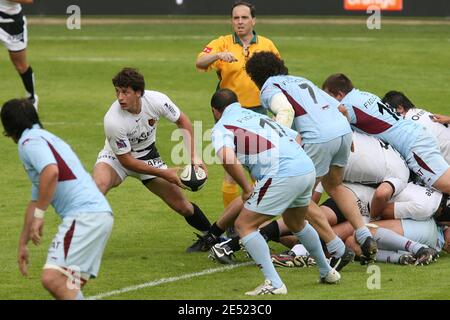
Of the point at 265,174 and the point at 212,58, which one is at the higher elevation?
the point at 212,58

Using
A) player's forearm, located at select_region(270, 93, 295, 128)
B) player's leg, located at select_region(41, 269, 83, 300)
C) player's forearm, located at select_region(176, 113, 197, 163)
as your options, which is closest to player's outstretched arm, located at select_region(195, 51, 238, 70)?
player's forearm, located at select_region(176, 113, 197, 163)

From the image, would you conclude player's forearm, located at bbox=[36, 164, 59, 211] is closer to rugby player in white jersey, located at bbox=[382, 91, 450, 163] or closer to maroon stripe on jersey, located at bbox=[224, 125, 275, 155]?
maroon stripe on jersey, located at bbox=[224, 125, 275, 155]

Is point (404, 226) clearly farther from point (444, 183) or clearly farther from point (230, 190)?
point (230, 190)

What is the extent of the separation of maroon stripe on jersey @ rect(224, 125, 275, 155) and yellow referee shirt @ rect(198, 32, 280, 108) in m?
3.24

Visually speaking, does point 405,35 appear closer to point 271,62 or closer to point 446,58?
point 446,58

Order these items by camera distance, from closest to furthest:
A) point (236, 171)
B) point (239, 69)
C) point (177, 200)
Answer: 1. point (236, 171)
2. point (177, 200)
3. point (239, 69)

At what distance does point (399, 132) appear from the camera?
12.6 m

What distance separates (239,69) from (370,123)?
1942mm

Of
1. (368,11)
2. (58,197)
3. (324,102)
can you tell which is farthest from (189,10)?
(58,197)

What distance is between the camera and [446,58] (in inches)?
1084

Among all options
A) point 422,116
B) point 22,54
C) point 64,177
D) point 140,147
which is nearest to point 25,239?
point 64,177

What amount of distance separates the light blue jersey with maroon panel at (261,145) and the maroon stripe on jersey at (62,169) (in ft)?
5.24
